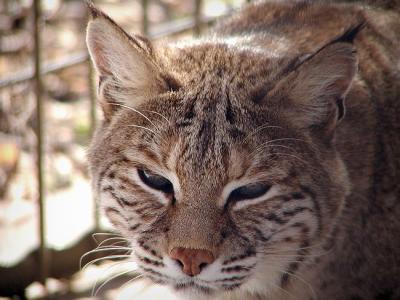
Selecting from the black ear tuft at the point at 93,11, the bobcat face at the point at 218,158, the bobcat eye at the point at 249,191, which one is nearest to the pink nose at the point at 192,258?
the bobcat face at the point at 218,158

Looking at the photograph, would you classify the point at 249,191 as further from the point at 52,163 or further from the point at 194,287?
the point at 52,163

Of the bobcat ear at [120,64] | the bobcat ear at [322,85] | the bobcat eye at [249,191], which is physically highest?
the bobcat ear at [120,64]

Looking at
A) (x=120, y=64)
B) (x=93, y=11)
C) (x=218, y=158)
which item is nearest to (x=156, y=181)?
(x=218, y=158)

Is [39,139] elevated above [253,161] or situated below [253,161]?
above

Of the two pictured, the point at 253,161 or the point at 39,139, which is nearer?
the point at 253,161

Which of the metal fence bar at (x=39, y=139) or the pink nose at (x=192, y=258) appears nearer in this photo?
the pink nose at (x=192, y=258)

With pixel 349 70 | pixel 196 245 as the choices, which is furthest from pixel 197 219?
pixel 349 70

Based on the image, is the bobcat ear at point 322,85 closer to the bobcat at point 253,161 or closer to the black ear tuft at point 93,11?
the bobcat at point 253,161

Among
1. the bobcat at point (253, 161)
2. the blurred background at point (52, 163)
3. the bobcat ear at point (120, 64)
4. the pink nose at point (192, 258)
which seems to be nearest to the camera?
the pink nose at point (192, 258)
